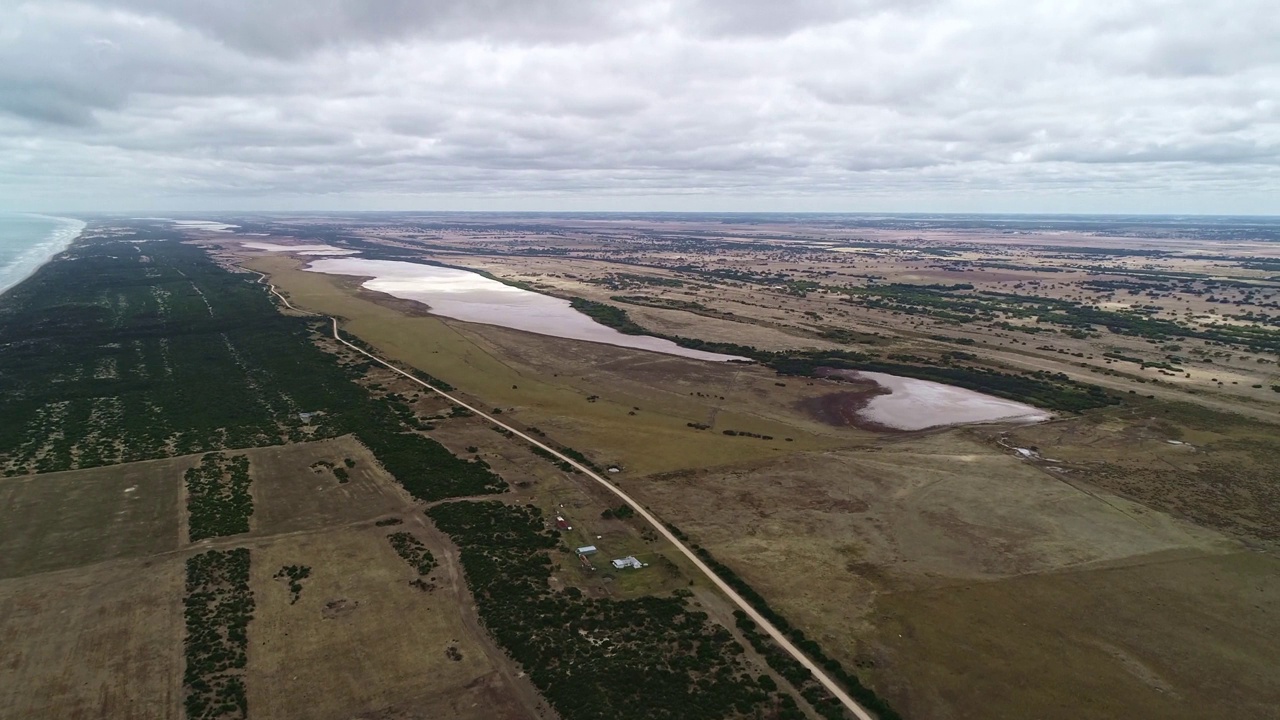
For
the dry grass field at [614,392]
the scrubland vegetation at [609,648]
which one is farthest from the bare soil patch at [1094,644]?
the dry grass field at [614,392]

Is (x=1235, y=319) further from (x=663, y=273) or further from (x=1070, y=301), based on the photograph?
(x=663, y=273)

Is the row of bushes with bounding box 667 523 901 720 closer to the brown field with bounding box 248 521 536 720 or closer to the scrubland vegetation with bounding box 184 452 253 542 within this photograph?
the brown field with bounding box 248 521 536 720

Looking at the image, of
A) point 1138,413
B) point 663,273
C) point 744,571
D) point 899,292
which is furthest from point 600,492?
point 663,273

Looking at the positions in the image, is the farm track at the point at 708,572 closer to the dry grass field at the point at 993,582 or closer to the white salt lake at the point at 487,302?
the dry grass field at the point at 993,582

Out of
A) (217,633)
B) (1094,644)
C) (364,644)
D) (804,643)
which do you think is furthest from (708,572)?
(217,633)

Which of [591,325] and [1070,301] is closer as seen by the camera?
[591,325]

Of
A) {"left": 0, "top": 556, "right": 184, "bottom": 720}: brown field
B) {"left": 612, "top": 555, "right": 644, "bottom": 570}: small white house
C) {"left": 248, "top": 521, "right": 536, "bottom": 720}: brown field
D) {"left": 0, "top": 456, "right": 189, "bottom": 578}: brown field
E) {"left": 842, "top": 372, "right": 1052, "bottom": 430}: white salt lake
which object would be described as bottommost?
{"left": 0, "top": 556, "right": 184, "bottom": 720}: brown field

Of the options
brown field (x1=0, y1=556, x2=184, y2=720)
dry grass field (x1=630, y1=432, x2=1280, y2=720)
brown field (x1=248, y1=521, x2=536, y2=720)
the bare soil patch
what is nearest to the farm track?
dry grass field (x1=630, y1=432, x2=1280, y2=720)
